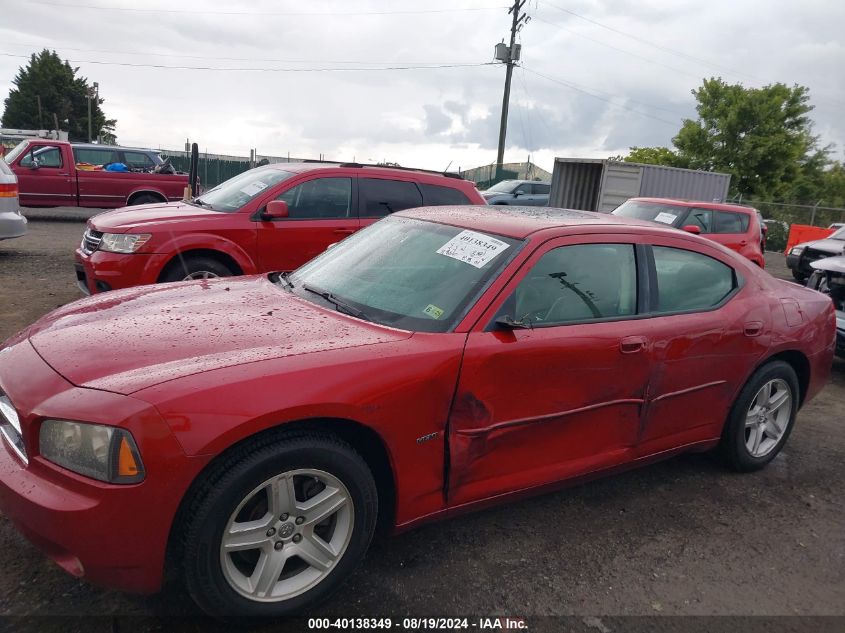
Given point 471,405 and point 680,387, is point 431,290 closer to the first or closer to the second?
point 471,405

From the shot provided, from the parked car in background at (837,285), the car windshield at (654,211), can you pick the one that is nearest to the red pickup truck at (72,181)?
the car windshield at (654,211)

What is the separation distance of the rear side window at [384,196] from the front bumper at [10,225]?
18.5 feet

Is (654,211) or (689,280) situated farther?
(654,211)

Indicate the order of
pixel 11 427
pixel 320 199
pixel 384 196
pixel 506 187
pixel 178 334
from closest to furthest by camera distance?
pixel 11 427, pixel 178 334, pixel 320 199, pixel 384 196, pixel 506 187

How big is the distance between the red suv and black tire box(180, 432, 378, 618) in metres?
3.93

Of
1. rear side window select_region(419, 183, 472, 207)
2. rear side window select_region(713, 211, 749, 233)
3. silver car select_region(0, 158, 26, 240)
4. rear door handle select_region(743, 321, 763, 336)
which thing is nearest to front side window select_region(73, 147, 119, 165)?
silver car select_region(0, 158, 26, 240)

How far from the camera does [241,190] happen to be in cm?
644

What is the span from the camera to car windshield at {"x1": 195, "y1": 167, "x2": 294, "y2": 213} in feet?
20.4

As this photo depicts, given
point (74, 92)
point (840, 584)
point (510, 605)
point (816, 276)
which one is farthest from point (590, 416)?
point (74, 92)

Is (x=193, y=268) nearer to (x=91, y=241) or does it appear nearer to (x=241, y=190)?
(x=91, y=241)

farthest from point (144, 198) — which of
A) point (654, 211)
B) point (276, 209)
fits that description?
point (654, 211)

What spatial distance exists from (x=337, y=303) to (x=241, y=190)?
13.2ft

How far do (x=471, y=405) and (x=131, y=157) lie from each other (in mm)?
15283

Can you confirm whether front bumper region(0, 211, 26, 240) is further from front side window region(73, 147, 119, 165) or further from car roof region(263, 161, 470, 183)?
front side window region(73, 147, 119, 165)
